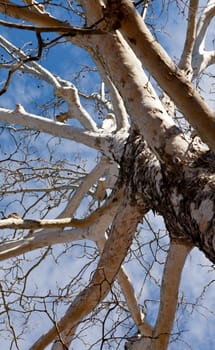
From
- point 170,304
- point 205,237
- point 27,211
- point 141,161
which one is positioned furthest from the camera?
point 27,211

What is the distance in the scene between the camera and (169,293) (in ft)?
10.3

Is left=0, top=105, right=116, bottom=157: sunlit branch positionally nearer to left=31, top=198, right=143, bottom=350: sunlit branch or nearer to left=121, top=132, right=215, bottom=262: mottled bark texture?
left=31, top=198, right=143, bottom=350: sunlit branch

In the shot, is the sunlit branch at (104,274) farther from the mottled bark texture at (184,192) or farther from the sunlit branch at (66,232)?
the sunlit branch at (66,232)

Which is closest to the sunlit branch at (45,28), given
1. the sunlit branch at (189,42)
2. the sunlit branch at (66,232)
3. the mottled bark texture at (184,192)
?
the mottled bark texture at (184,192)

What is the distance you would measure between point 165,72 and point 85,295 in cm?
152

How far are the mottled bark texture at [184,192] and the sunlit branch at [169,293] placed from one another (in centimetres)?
25

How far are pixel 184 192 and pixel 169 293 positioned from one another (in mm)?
1138

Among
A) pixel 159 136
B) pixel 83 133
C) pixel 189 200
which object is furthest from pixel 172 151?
pixel 83 133

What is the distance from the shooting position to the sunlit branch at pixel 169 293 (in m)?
2.98

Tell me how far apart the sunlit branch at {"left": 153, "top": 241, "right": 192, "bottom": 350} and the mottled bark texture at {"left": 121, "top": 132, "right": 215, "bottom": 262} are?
25 cm

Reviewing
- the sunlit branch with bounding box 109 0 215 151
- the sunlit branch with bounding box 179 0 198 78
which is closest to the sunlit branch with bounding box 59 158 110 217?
the sunlit branch with bounding box 179 0 198 78

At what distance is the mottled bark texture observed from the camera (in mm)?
1989

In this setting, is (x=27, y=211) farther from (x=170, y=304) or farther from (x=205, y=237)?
(x=205, y=237)

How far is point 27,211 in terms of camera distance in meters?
5.23
